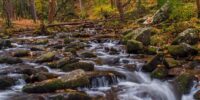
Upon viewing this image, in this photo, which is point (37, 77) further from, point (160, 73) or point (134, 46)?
point (134, 46)

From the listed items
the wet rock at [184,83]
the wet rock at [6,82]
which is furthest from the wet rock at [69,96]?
the wet rock at [184,83]

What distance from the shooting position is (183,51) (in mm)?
13562

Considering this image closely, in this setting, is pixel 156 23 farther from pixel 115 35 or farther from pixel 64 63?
pixel 64 63

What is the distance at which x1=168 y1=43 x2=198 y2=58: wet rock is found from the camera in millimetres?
13609

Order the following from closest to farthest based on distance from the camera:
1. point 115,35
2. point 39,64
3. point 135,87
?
point 135,87 < point 39,64 < point 115,35

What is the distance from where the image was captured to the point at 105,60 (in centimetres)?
1426

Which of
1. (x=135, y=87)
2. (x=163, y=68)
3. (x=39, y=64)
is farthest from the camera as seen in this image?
(x=39, y=64)

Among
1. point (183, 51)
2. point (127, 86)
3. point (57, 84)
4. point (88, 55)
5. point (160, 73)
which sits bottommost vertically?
point (127, 86)

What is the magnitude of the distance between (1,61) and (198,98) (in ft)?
25.0

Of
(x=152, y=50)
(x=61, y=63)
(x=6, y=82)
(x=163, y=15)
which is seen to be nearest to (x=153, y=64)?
(x=152, y=50)

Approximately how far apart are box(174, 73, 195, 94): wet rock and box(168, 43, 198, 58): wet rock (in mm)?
3082

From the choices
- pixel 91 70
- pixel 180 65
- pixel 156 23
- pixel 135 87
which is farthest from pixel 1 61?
pixel 156 23

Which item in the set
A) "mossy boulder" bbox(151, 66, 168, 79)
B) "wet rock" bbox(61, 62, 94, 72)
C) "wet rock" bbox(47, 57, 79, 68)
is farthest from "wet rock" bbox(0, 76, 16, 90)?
"mossy boulder" bbox(151, 66, 168, 79)

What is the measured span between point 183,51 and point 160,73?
2448mm
